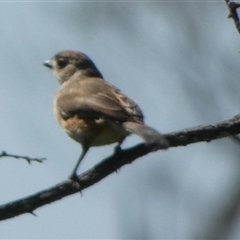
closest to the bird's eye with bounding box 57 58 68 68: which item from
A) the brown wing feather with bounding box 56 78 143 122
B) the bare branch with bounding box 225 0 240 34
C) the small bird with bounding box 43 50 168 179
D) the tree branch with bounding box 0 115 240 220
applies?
the small bird with bounding box 43 50 168 179

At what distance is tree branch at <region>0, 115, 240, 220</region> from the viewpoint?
4.11m

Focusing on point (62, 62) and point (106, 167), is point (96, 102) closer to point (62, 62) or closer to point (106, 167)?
point (106, 167)

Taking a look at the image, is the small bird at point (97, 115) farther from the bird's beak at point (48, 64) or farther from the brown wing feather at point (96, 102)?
the bird's beak at point (48, 64)

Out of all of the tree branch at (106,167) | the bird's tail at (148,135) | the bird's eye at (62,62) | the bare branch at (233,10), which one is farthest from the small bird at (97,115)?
the bare branch at (233,10)

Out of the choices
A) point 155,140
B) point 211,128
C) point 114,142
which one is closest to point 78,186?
point 155,140

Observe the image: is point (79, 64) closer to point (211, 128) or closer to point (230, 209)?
point (230, 209)

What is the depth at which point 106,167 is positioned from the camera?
4457 millimetres

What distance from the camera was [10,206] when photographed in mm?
4066

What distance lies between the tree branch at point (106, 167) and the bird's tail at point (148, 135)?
6 centimetres

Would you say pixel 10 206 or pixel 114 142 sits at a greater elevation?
pixel 10 206

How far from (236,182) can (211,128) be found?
7.90 feet

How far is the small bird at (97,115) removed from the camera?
5.27 m

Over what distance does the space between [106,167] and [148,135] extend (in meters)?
0.38

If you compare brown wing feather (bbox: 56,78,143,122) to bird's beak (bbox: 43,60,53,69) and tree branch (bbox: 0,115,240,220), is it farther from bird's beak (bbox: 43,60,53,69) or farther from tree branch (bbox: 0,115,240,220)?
bird's beak (bbox: 43,60,53,69)
